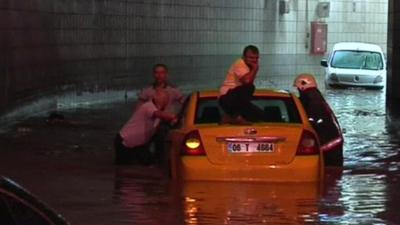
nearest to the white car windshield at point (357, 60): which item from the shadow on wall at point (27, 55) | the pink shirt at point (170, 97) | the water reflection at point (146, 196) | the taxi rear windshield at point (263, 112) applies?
the shadow on wall at point (27, 55)

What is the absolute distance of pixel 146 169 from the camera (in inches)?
523

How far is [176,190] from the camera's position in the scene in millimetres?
11180

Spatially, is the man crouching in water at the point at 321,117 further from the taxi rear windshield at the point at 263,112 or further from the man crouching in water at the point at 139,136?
the man crouching in water at the point at 139,136

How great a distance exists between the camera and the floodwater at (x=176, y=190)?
389 inches

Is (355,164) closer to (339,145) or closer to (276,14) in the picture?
(339,145)

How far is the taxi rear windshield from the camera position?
11.5 m

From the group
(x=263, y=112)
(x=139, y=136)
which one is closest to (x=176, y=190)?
(x=263, y=112)

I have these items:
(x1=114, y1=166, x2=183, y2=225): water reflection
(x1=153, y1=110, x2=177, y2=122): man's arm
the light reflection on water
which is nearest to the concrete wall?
(x1=153, y1=110, x2=177, y2=122): man's arm

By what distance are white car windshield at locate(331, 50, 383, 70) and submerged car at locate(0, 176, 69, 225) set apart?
2836 centimetres

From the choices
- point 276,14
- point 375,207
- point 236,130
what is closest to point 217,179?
point 236,130

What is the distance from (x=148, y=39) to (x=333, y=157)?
14360 millimetres

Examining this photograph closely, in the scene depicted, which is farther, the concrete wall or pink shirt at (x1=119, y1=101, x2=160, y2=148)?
the concrete wall

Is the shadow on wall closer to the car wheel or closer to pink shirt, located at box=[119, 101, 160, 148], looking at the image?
pink shirt, located at box=[119, 101, 160, 148]

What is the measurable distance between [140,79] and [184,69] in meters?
2.66
